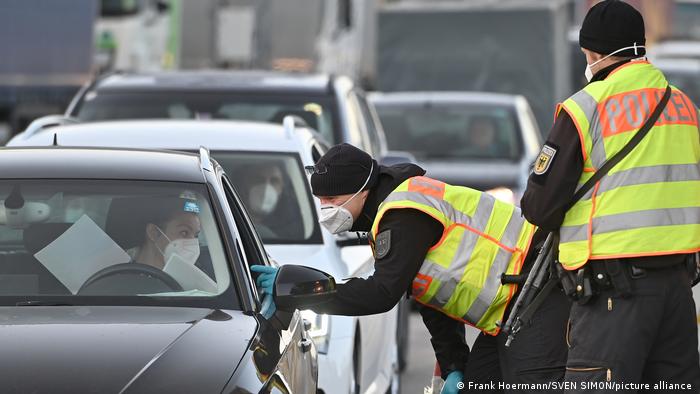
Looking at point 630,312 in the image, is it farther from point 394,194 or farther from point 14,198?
point 14,198

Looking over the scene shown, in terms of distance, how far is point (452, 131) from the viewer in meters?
17.7

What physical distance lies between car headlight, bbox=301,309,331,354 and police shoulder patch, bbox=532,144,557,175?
199 centimetres

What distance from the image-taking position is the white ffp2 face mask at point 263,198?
8547 mm

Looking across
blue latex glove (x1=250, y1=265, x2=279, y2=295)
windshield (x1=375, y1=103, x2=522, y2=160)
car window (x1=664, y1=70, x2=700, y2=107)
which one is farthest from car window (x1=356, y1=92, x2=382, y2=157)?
car window (x1=664, y1=70, x2=700, y2=107)

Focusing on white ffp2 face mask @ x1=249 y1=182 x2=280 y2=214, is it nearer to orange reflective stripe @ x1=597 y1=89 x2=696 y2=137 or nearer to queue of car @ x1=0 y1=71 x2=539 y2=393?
queue of car @ x1=0 y1=71 x2=539 y2=393

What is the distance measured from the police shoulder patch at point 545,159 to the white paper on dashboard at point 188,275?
1.12 m

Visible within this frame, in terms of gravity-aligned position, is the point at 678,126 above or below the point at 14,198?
above

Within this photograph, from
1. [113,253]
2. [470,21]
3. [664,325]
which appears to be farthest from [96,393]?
[470,21]

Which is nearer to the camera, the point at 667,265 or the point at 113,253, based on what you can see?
the point at 667,265

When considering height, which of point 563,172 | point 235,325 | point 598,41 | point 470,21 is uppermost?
point 598,41

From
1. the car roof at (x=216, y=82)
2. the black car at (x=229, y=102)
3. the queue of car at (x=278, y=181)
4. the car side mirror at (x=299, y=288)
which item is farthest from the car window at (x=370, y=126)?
the car side mirror at (x=299, y=288)

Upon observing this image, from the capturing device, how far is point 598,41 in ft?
18.6

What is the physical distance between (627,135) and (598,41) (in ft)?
1.26

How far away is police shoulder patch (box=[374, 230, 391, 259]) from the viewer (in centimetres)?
575
